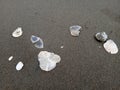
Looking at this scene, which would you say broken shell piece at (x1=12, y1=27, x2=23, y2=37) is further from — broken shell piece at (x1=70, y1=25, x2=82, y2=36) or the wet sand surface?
broken shell piece at (x1=70, y1=25, x2=82, y2=36)

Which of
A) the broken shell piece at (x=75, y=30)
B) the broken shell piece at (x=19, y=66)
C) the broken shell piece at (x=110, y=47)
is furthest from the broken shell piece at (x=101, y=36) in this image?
the broken shell piece at (x=19, y=66)

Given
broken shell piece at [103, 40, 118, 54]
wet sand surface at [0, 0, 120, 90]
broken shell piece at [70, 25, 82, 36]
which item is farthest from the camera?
broken shell piece at [70, 25, 82, 36]

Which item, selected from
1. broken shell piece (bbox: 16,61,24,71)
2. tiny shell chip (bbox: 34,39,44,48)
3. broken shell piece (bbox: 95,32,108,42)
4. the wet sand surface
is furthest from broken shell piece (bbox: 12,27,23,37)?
broken shell piece (bbox: 95,32,108,42)

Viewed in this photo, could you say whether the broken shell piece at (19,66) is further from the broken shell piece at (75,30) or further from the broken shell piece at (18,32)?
the broken shell piece at (75,30)

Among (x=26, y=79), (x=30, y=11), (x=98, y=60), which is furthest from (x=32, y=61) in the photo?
(x=30, y=11)

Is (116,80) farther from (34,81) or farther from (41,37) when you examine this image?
(41,37)

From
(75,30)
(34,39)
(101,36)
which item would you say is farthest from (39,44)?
(101,36)
